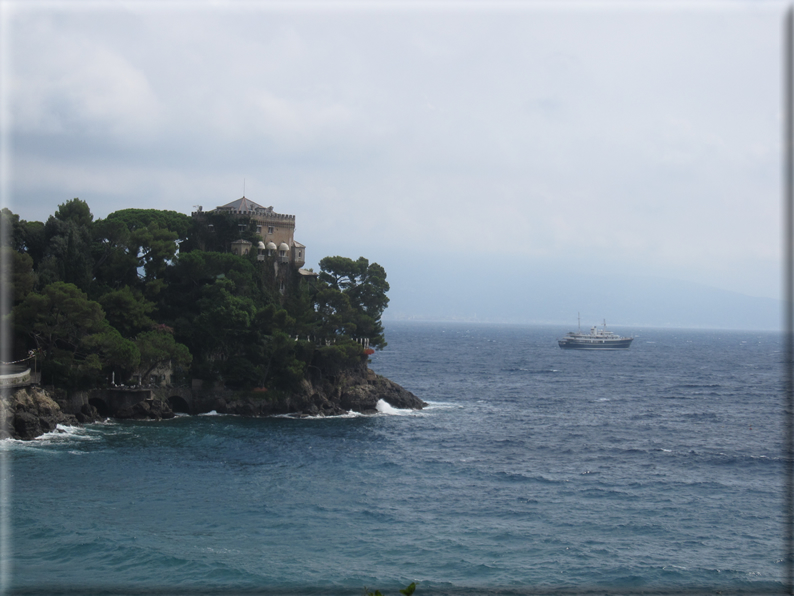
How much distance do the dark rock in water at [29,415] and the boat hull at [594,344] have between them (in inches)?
5459

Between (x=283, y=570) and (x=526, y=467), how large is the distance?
22.3 m

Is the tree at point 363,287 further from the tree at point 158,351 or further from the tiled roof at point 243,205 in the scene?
the tree at point 158,351

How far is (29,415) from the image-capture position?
45.9m

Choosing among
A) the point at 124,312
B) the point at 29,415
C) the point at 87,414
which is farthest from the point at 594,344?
the point at 29,415

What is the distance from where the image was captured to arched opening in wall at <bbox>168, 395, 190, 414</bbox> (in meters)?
59.4

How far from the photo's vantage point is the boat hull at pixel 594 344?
171375 mm

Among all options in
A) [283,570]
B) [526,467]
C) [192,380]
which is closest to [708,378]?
[526,467]

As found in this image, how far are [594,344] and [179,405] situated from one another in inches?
5120

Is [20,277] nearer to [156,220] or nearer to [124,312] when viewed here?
[124,312]

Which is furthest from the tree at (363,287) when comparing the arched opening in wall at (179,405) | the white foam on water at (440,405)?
the arched opening in wall at (179,405)

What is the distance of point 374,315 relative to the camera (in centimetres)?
7312

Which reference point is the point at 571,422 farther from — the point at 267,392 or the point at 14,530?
the point at 14,530

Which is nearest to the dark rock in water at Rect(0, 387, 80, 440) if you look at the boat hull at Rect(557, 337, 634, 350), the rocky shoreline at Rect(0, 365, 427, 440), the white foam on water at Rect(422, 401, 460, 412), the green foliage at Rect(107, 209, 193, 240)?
the rocky shoreline at Rect(0, 365, 427, 440)

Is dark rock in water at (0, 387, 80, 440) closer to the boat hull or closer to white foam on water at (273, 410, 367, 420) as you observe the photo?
white foam on water at (273, 410, 367, 420)
